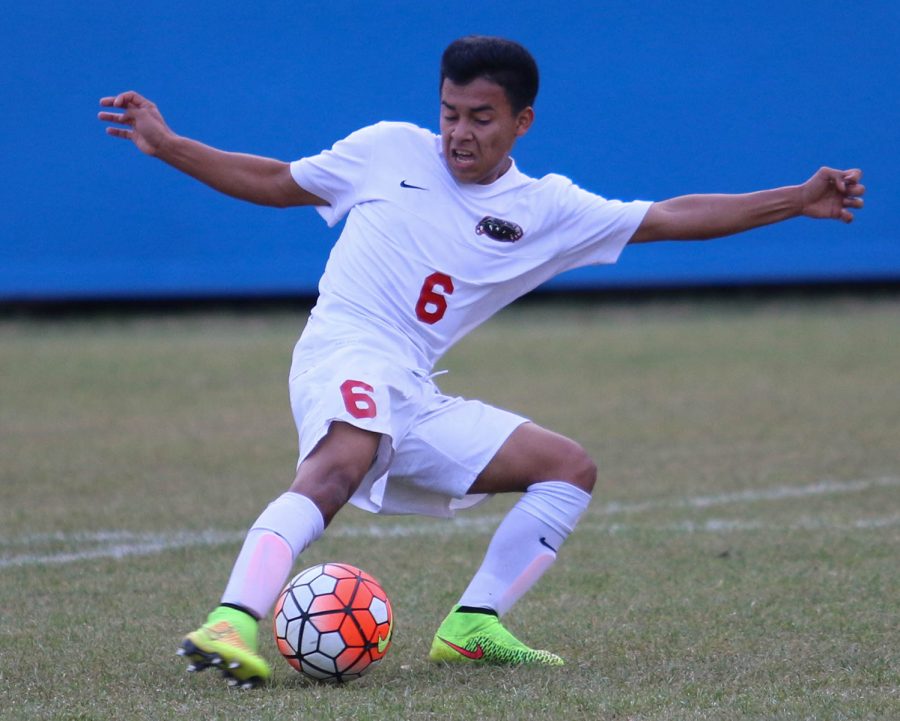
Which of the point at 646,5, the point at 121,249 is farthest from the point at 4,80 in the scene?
the point at 646,5

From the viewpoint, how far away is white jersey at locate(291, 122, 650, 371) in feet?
13.5

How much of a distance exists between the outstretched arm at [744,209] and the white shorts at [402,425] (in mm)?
757

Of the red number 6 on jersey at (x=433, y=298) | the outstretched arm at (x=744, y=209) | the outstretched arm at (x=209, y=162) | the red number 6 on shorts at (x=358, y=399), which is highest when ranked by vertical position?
the outstretched arm at (x=744, y=209)

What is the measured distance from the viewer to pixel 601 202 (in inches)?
169

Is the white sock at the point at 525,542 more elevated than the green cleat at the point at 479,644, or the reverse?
the white sock at the point at 525,542

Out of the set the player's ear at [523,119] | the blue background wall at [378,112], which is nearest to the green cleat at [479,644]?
the player's ear at [523,119]

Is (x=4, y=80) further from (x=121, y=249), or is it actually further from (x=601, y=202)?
(x=601, y=202)

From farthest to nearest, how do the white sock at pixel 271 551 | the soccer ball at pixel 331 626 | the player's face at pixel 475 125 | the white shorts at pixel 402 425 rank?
the player's face at pixel 475 125 → the white shorts at pixel 402 425 → the soccer ball at pixel 331 626 → the white sock at pixel 271 551

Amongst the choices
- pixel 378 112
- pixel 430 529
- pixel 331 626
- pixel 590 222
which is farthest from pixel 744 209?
pixel 378 112

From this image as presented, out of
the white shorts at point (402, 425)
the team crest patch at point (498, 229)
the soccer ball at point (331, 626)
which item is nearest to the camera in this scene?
the soccer ball at point (331, 626)

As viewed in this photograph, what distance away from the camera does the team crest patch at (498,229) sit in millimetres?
4176

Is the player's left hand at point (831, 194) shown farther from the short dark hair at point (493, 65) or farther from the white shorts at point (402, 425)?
the white shorts at point (402, 425)

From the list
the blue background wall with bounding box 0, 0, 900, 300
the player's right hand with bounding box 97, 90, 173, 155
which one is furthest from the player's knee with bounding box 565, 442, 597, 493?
the blue background wall with bounding box 0, 0, 900, 300

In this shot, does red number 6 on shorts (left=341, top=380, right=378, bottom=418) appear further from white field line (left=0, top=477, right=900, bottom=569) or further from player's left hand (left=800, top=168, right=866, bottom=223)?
white field line (left=0, top=477, right=900, bottom=569)
